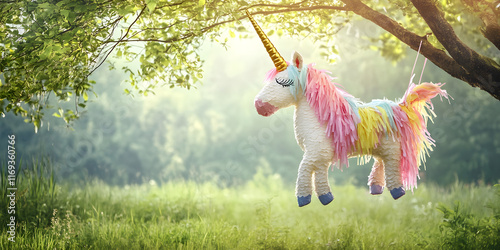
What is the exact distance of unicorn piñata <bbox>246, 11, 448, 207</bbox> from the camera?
203 cm

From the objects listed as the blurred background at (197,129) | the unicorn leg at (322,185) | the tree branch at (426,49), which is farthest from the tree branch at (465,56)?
the blurred background at (197,129)

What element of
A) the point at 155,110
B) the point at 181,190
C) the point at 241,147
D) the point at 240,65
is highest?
the point at 240,65

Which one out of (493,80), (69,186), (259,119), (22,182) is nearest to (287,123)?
(259,119)

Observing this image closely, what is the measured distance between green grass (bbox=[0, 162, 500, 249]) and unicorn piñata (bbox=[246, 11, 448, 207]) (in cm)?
97

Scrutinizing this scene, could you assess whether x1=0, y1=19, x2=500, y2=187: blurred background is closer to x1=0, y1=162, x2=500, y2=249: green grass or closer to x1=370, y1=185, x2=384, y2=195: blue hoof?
x1=0, y1=162, x2=500, y2=249: green grass

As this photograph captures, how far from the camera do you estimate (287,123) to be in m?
11.5

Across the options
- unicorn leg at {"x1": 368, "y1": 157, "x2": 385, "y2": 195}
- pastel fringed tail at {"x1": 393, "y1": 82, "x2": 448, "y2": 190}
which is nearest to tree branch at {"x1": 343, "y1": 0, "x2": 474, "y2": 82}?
pastel fringed tail at {"x1": 393, "y1": 82, "x2": 448, "y2": 190}

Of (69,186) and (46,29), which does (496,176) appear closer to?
(69,186)

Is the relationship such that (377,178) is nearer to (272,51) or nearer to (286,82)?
(286,82)

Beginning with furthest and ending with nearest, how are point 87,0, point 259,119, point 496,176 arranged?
point 259,119 → point 496,176 → point 87,0

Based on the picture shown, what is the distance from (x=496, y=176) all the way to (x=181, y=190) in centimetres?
677

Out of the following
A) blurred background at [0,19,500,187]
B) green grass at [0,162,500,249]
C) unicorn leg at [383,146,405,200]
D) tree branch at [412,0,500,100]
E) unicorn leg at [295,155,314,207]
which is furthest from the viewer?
blurred background at [0,19,500,187]

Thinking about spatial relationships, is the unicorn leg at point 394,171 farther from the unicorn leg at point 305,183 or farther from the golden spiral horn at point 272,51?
the golden spiral horn at point 272,51

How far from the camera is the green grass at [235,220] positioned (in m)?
3.47
